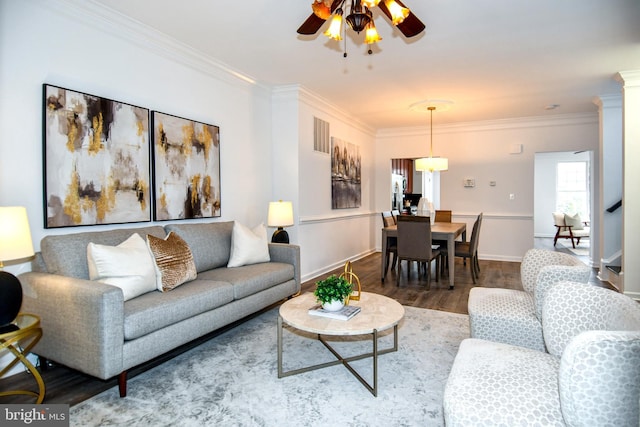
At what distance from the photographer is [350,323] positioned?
7.34ft

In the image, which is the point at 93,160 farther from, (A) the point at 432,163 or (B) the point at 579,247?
(B) the point at 579,247

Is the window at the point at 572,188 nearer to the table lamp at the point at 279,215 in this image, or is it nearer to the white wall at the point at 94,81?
the table lamp at the point at 279,215

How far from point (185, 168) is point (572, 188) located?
10308 mm

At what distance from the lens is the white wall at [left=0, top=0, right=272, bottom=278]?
7.77ft

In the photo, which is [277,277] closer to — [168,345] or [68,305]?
[168,345]

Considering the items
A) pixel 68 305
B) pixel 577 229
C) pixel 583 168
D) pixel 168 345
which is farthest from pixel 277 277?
pixel 583 168

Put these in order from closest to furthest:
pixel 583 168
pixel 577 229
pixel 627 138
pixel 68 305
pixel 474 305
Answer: pixel 68 305, pixel 474 305, pixel 627 138, pixel 577 229, pixel 583 168

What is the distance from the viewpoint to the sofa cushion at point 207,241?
3.33m

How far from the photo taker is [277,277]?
11.6ft

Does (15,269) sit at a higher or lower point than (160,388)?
higher

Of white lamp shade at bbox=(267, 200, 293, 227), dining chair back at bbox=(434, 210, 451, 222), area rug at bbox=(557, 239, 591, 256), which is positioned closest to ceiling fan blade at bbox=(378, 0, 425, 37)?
white lamp shade at bbox=(267, 200, 293, 227)

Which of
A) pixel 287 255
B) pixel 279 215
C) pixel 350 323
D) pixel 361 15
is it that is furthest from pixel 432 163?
pixel 350 323

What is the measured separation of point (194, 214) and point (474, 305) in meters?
2.68

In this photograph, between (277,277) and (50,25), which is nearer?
(50,25)
